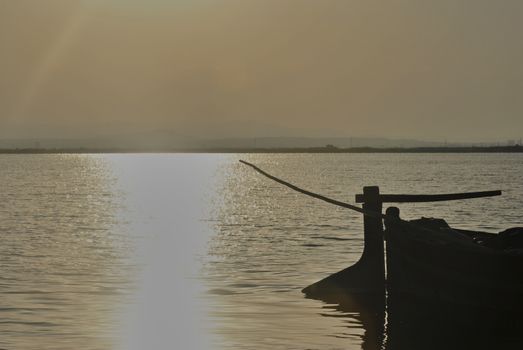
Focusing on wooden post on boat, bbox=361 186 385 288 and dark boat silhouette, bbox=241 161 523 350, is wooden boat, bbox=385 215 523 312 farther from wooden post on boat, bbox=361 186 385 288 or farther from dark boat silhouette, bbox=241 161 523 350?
wooden post on boat, bbox=361 186 385 288

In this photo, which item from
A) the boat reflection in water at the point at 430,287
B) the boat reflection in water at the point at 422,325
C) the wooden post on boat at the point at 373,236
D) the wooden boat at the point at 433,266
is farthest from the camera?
the wooden post on boat at the point at 373,236

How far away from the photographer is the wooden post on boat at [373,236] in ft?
86.4

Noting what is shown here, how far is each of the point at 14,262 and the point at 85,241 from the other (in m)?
10.6

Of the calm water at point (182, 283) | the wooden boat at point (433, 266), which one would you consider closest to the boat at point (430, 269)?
the wooden boat at point (433, 266)

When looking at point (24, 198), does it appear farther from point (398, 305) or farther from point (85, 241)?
point (398, 305)

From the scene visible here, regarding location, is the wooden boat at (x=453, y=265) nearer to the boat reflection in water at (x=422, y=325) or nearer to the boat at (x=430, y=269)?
the boat at (x=430, y=269)

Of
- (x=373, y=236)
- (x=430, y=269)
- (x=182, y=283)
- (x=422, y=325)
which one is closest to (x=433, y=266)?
(x=430, y=269)

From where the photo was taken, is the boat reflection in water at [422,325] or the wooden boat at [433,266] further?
the wooden boat at [433,266]

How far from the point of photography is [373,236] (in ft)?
87.2

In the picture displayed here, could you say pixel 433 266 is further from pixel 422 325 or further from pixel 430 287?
pixel 422 325

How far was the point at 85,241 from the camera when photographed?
4862 cm

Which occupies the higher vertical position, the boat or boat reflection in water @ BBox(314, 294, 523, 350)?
the boat

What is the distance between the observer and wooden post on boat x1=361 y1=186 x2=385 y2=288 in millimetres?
26344

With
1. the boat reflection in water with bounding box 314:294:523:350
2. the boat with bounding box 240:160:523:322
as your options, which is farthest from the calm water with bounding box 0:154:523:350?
the boat with bounding box 240:160:523:322
